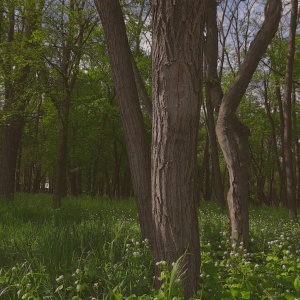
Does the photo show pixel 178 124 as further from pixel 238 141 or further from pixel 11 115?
pixel 11 115

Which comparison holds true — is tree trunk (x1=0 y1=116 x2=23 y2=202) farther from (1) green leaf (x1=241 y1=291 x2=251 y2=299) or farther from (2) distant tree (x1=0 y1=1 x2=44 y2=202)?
(1) green leaf (x1=241 y1=291 x2=251 y2=299)

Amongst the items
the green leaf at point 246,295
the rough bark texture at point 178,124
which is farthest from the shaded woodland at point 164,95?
the green leaf at point 246,295

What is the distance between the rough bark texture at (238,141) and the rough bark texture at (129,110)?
186 centimetres

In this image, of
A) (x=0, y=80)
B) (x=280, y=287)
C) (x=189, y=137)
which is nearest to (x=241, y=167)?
(x=280, y=287)

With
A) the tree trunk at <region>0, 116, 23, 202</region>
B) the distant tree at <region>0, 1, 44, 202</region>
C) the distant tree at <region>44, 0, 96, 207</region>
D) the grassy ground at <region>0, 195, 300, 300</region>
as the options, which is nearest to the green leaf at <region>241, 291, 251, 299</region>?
the grassy ground at <region>0, 195, 300, 300</region>

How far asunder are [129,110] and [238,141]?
2.45m

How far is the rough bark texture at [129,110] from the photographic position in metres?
5.27

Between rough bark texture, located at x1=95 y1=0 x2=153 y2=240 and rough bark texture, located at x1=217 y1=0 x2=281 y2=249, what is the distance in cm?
186

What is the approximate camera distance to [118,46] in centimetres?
542

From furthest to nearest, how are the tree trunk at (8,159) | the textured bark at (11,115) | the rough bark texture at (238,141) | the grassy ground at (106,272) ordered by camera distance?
the tree trunk at (8,159) → the textured bark at (11,115) → the rough bark texture at (238,141) → the grassy ground at (106,272)

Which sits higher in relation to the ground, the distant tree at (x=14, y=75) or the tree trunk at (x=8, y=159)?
the distant tree at (x=14, y=75)

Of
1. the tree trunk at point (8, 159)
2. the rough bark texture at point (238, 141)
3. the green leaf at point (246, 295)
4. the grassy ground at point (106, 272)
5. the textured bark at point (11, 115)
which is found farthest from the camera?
the tree trunk at point (8, 159)

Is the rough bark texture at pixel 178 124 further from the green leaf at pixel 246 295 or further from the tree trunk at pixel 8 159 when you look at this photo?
the tree trunk at pixel 8 159

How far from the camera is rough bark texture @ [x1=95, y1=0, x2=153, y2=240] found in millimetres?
5266
